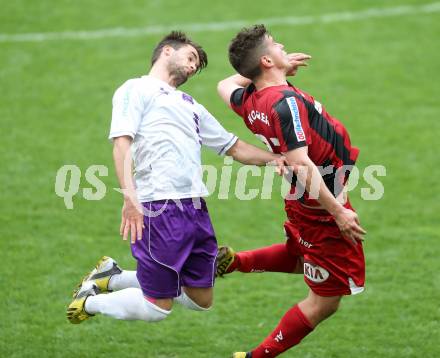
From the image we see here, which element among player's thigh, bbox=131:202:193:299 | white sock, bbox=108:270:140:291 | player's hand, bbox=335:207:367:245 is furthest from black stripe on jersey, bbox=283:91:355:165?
white sock, bbox=108:270:140:291

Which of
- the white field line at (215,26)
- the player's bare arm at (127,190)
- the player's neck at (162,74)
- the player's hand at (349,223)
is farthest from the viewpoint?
the white field line at (215,26)

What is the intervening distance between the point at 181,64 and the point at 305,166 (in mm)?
1136

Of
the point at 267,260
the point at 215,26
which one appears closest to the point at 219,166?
the point at 267,260

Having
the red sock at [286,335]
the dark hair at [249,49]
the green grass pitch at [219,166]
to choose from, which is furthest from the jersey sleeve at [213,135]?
the green grass pitch at [219,166]

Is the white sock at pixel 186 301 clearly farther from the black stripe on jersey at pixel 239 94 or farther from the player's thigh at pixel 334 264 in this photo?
the black stripe on jersey at pixel 239 94

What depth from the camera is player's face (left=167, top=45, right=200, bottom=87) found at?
21.0 feet

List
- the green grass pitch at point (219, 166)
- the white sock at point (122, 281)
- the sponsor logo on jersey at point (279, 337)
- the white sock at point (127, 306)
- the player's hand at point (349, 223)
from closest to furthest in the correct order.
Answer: the player's hand at point (349, 223) < the white sock at point (127, 306) < the sponsor logo on jersey at point (279, 337) < the white sock at point (122, 281) < the green grass pitch at point (219, 166)

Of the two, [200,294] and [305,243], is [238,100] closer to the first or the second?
[305,243]

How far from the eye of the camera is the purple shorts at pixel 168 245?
617 cm

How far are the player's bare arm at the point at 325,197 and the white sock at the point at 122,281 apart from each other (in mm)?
1580

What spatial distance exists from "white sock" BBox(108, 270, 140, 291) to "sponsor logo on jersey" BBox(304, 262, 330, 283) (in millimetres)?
1258

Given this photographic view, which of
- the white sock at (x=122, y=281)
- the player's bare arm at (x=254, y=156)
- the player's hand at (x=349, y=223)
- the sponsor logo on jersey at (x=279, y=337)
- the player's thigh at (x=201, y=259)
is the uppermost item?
the player's bare arm at (x=254, y=156)

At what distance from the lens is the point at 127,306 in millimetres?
6305

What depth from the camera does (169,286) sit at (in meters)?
6.23
